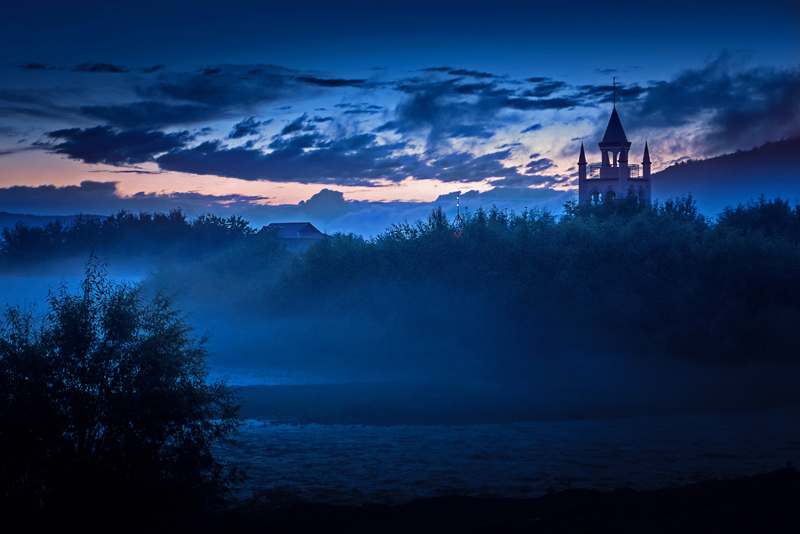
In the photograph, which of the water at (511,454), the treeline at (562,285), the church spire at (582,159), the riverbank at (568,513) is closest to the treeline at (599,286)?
the treeline at (562,285)

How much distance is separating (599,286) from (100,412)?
32.9 metres

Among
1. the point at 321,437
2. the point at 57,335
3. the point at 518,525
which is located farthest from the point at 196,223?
the point at 518,525

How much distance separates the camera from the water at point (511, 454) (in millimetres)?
18984

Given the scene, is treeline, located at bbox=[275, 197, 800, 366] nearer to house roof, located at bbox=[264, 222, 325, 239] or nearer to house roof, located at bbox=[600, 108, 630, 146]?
house roof, located at bbox=[600, 108, 630, 146]

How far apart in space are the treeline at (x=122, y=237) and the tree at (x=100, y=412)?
59976 millimetres

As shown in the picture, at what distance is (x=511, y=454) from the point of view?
22188 mm

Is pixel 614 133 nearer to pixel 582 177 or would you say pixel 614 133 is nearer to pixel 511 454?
pixel 582 177

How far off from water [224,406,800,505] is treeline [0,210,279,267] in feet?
181

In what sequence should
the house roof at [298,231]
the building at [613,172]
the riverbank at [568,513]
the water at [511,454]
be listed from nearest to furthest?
the riverbank at [568,513] → the water at [511,454] → the building at [613,172] → the house roof at [298,231]

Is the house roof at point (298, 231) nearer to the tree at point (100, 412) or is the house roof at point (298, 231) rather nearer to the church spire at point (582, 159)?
the church spire at point (582, 159)

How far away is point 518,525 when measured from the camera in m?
15.4

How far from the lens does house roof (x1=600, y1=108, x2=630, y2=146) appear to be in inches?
2918

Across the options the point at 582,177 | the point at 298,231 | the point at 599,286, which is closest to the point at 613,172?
the point at 582,177

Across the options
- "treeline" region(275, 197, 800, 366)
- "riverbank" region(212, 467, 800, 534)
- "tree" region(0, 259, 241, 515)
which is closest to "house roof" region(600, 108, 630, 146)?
"treeline" region(275, 197, 800, 366)
